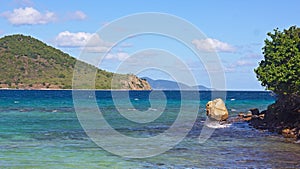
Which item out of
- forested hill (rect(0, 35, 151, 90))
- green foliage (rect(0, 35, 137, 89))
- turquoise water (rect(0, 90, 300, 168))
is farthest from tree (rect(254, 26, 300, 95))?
green foliage (rect(0, 35, 137, 89))

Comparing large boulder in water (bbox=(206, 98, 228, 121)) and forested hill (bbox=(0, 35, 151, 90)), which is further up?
forested hill (bbox=(0, 35, 151, 90))

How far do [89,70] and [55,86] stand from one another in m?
40.9

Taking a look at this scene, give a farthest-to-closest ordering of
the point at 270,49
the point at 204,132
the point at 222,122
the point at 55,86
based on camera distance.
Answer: the point at 55,86 → the point at 222,122 → the point at 270,49 → the point at 204,132

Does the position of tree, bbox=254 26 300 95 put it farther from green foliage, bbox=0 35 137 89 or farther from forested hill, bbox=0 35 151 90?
green foliage, bbox=0 35 137 89

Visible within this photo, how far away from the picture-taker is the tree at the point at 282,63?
139 feet

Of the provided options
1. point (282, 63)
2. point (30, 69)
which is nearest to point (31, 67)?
point (30, 69)

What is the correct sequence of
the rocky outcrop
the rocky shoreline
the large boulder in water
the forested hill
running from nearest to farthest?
the rocky shoreline → the rocky outcrop → the large boulder in water → the forested hill

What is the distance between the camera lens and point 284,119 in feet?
151

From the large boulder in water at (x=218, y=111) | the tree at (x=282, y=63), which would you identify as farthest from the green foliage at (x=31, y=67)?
the tree at (x=282, y=63)

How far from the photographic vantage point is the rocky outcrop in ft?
135

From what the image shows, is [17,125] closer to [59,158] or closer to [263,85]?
[59,158]

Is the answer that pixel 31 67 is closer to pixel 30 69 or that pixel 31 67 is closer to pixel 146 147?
pixel 30 69

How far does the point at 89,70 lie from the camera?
5610 inches

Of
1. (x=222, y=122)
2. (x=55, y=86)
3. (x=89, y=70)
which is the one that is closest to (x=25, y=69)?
(x=55, y=86)
